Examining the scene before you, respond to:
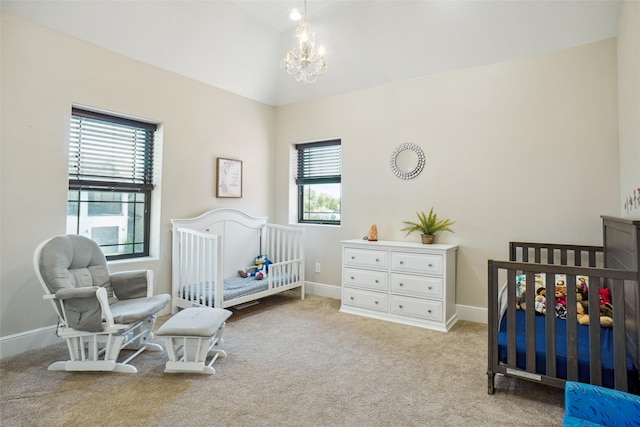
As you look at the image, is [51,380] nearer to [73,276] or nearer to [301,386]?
[73,276]

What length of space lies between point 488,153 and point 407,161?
846 mm

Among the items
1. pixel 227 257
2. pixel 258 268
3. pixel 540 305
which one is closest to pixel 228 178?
pixel 227 257

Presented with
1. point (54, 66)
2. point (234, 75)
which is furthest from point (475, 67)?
point (54, 66)

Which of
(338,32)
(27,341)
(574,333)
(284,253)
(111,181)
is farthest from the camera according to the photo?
(284,253)

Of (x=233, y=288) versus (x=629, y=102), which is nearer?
(x=629, y=102)

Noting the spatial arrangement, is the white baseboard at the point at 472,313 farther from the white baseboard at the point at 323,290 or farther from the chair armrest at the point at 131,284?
the chair armrest at the point at 131,284

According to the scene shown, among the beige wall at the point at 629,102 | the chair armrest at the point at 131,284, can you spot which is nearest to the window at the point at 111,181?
the chair armrest at the point at 131,284

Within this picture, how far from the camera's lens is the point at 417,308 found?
11.1ft

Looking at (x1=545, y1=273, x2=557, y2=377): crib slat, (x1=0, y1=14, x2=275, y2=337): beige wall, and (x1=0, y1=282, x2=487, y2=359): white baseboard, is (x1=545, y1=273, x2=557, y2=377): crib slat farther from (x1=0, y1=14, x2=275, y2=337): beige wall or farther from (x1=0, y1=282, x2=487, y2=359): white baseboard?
(x1=0, y1=14, x2=275, y2=337): beige wall

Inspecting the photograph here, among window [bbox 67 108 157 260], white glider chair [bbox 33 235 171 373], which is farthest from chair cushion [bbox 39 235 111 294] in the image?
window [bbox 67 108 157 260]

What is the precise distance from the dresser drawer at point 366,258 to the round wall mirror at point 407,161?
0.97 meters

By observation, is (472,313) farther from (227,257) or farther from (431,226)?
(227,257)

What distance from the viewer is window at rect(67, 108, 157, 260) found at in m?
3.08

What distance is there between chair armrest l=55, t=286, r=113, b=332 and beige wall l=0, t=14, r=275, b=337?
29.6 inches
